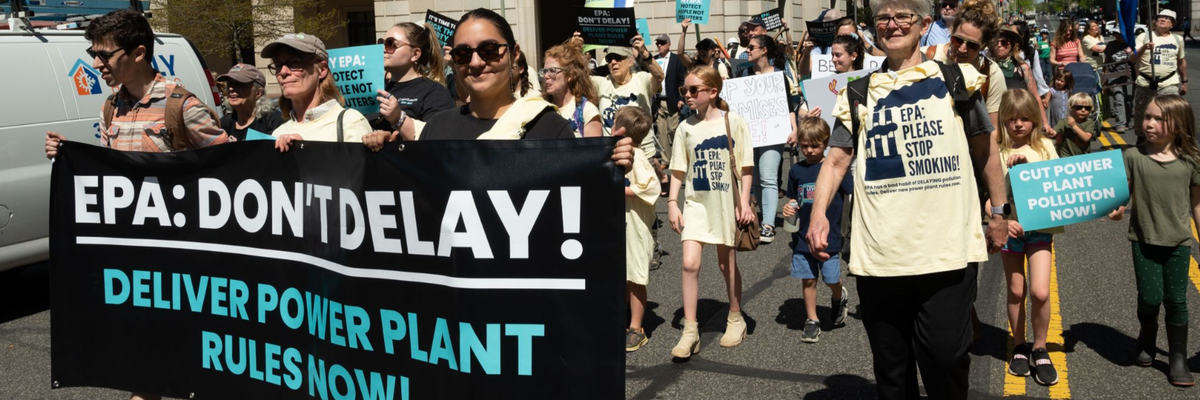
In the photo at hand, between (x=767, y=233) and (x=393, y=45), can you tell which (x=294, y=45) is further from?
(x=767, y=233)

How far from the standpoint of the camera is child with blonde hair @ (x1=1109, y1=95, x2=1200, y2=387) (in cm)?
515

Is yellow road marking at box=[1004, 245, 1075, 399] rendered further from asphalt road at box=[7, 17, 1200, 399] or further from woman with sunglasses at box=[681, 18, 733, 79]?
woman with sunglasses at box=[681, 18, 733, 79]

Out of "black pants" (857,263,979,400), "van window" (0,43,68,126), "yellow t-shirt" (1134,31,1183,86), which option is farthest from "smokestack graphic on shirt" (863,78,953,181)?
"yellow t-shirt" (1134,31,1183,86)

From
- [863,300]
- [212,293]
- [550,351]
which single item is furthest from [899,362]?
[212,293]

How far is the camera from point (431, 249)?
338 centimetres

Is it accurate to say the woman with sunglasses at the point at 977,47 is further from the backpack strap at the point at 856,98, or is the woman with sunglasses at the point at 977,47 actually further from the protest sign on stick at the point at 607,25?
the protest sign on stick at the point at 607,25

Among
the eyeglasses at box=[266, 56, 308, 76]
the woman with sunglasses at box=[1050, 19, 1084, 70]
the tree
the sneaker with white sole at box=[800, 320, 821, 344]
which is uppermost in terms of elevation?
the tree

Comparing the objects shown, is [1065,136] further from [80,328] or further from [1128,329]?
[80,328]

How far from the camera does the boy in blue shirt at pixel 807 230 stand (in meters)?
6.27

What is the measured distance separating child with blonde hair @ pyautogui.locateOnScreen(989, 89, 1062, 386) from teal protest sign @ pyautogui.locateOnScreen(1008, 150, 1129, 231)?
0.70ft

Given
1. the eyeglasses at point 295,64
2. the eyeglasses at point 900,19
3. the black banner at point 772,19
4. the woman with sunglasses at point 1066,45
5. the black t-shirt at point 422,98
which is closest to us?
the eyeglasses at point 900,19

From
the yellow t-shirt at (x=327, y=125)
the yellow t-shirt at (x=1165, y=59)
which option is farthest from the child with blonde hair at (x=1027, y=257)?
the yellow t-shirt at (x=1165, y=59)

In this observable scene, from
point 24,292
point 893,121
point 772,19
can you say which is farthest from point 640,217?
point 772,19

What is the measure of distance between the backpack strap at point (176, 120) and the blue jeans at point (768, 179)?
17.8 ft
